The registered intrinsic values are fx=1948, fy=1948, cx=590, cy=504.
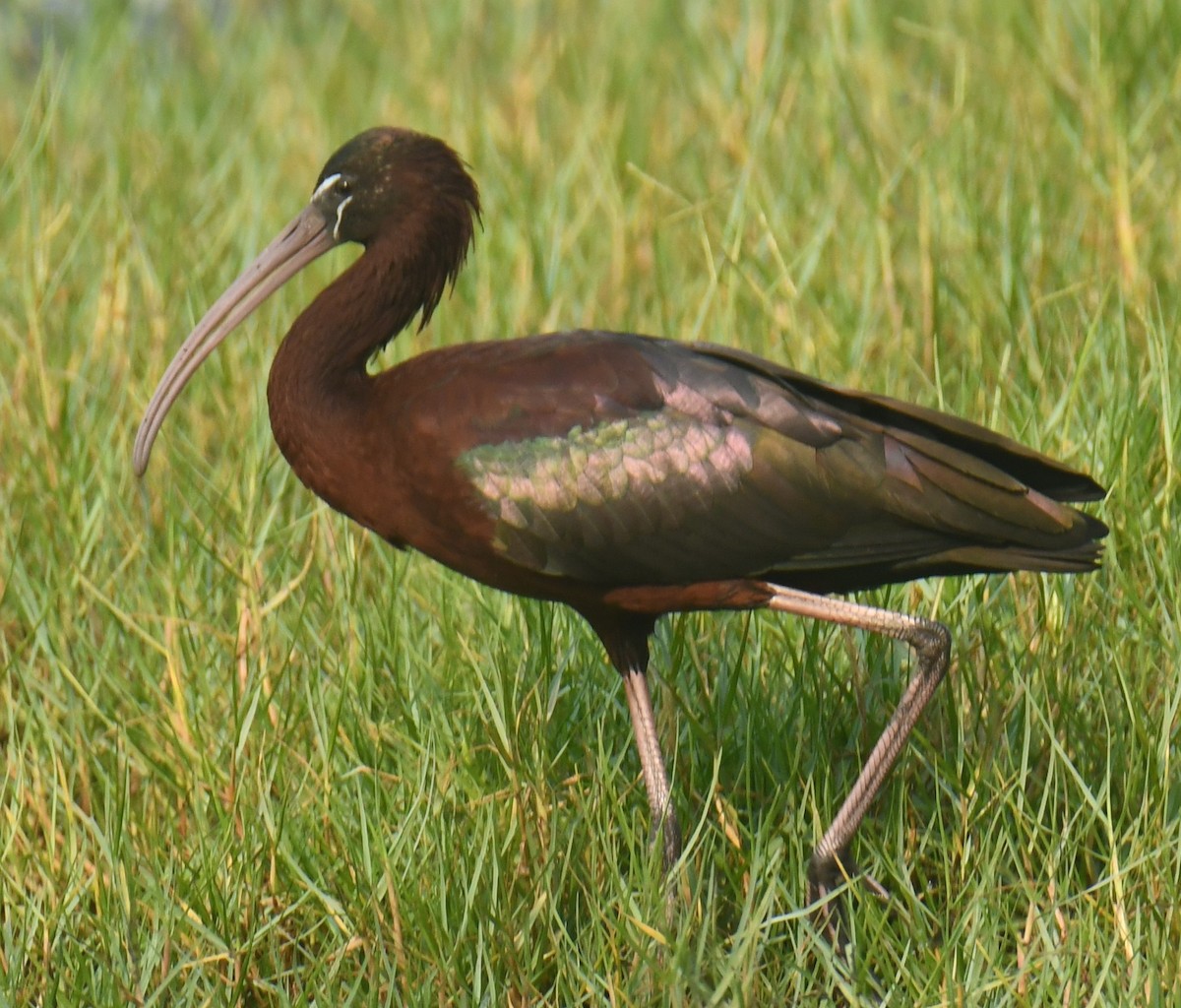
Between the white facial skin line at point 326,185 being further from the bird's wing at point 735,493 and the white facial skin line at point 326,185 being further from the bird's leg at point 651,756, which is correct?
the bird's leg at point 651,756

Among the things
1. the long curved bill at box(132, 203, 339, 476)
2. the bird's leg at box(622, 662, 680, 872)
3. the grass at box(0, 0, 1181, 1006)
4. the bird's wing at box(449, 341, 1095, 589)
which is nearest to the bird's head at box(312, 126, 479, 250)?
the long curved bill at box(132, 203, 339, 476)

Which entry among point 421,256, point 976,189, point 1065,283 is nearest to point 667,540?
point 421,256

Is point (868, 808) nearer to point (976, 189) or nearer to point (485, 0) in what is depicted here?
point (976, 189)

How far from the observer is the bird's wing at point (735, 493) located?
145 inches

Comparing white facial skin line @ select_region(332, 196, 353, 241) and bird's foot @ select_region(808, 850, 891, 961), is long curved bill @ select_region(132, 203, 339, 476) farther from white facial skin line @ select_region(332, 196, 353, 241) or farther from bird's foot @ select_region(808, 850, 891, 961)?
bird's foot @ select_region(808, 850, 891, 961)

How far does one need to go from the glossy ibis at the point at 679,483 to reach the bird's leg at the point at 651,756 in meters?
0.02

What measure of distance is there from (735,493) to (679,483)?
11 centimetres

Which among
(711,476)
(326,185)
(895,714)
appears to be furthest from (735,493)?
(326,185)

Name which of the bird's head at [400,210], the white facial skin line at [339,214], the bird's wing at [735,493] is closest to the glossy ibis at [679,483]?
the bird's wing at [735,493]

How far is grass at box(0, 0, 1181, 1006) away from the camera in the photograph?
3.47m

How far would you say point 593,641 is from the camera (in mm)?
4340

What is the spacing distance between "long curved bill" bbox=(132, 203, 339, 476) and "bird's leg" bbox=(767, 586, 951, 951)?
1.30m

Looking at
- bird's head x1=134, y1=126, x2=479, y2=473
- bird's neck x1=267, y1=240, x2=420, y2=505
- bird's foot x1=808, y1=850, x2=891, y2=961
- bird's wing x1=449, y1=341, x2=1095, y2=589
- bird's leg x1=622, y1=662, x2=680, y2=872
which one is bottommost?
bird's foot x1=808, y1=850, x2=891, y2=961

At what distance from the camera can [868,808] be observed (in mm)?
3855
